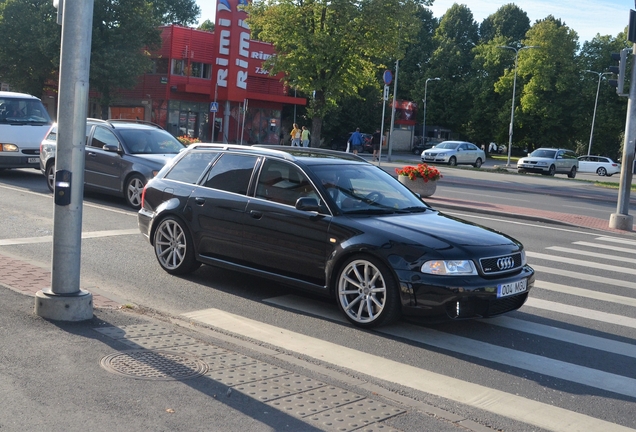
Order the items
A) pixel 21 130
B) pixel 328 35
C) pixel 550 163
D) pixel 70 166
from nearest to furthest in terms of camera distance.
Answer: pixel 70 166, pixel 21 130, pixel 328 35, pixel 550 163

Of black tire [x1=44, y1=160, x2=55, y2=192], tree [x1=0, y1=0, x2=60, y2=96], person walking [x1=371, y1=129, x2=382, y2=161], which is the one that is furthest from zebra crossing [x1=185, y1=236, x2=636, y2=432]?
tree [x1=0, y1=0, x2=60, y2=96]

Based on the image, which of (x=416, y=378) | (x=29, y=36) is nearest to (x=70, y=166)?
(x=416, y=378)

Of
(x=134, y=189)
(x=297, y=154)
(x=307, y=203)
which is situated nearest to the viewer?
(x=307, y=203)

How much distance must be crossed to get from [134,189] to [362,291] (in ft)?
29.6

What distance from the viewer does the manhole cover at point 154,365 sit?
522cm

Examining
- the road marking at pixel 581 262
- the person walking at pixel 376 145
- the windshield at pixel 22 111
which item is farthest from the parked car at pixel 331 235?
the person walking at pixel 376 145

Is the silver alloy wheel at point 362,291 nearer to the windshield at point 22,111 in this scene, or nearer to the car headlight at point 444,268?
the car headlight at point 444,268

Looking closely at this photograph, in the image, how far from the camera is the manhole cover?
17.1 ft

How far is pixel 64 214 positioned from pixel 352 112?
65.7 meters

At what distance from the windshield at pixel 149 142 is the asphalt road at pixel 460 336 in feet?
14.5

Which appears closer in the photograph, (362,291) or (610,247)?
(362,291)

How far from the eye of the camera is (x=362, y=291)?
7090mm

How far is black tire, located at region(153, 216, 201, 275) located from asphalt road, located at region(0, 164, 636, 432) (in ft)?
0.55

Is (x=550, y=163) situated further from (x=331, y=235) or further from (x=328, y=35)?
(x=331, y=235)
